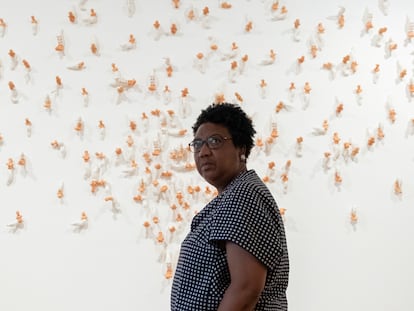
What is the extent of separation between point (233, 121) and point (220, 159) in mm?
112

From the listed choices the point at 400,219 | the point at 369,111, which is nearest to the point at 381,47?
the point at 369,111

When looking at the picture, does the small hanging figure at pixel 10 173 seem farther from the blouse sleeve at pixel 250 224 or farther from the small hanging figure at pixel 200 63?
the blouse sleeve at pixel 250 224

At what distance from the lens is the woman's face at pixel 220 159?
149 cm

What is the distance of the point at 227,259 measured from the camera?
131 centimetres

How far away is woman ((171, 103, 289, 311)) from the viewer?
129cm

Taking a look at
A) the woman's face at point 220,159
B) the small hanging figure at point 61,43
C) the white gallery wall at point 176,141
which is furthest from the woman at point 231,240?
the small hanging figure at point 61,43

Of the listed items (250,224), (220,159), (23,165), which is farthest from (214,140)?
(23,165)

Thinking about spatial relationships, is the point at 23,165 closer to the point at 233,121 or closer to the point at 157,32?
the point at 157,32

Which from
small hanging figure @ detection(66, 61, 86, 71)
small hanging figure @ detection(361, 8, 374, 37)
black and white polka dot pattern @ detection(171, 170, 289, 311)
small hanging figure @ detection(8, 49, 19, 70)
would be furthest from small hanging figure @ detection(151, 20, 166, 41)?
black and white polka dot pattern @ detection(171, 170, 289, 311)

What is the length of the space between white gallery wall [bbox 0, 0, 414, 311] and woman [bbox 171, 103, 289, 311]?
1.01 meters

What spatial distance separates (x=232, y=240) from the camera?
1295 millimetres

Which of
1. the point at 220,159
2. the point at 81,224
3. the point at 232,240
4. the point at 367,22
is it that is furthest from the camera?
the point at 367,22

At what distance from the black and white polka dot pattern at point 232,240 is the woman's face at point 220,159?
56 mm

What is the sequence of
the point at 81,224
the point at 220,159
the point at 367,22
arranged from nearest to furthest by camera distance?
the point at 220,159 < the point at 81,224 < the point at 367,22
